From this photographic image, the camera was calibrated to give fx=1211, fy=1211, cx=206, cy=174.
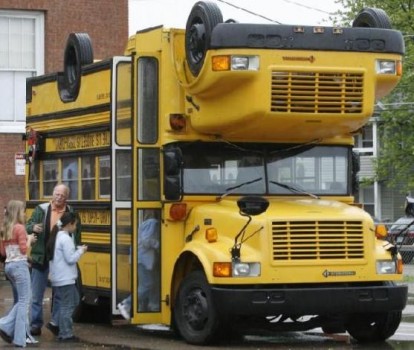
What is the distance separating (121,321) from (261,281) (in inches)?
141

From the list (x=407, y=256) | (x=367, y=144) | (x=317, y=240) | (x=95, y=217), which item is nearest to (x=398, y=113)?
(x=367, y=144)

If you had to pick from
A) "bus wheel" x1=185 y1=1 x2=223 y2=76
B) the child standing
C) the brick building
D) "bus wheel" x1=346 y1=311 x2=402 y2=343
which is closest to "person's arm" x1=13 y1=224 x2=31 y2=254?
the child standing

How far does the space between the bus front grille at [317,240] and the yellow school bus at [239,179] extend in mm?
14

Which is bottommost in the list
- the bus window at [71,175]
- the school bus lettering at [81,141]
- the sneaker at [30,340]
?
the sneaker at [30,340]

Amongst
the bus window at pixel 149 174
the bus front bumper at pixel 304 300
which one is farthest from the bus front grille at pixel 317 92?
the bus front bumper at pixel 304 300

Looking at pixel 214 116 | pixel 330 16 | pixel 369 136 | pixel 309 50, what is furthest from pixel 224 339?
pixel 369 136

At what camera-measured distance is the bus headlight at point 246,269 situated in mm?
11859

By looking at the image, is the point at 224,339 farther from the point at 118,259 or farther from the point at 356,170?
the point at 356,170

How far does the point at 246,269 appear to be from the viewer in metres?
11.9

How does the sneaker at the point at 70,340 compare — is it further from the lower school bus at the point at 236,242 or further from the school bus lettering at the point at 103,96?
the school bus lettering at the point at 103,96

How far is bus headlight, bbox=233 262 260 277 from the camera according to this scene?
11859 mm

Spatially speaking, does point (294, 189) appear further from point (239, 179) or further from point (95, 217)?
point (95, 217)

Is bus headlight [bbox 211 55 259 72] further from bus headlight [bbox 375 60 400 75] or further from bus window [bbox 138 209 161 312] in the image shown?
bus window [bbox 138 209 161 312]

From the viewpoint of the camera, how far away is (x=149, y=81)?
1310 cm
